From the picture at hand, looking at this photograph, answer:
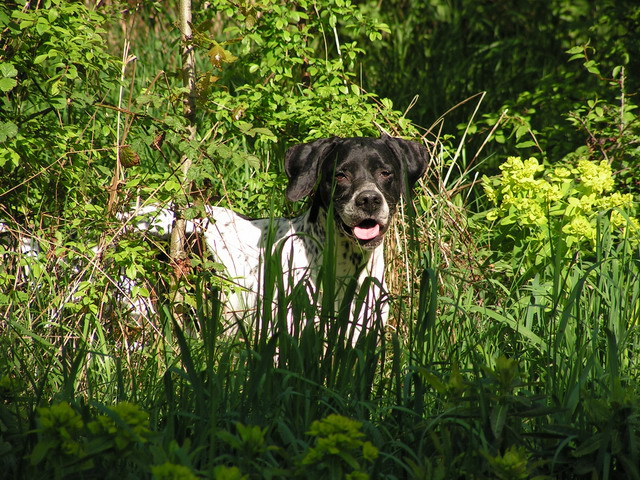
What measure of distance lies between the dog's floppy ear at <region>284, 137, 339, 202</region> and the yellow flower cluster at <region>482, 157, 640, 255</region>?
99cm

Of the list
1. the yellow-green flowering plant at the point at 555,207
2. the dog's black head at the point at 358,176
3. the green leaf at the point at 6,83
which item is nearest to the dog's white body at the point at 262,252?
the dog's black head at the point at 358,176

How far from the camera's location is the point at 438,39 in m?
7.80

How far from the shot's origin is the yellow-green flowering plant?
4461mm

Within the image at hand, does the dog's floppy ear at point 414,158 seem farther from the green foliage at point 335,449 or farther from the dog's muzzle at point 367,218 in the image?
the green foliage at point 335,449

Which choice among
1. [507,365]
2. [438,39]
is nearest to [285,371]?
[507,365]

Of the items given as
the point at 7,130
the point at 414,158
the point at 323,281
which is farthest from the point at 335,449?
the point at 414,158

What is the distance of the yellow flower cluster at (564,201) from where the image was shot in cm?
447

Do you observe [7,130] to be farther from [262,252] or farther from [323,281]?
[323,281]

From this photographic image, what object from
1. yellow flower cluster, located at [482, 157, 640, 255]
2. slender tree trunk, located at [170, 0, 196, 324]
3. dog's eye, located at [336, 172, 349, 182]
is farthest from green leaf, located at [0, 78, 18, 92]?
yellow flower cluster, located at [482, 157, 640, 255]

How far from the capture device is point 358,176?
4.26 meters

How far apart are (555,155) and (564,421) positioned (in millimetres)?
4013

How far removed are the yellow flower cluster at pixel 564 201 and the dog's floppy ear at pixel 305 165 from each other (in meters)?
0.99

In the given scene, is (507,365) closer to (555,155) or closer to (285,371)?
(285,371)

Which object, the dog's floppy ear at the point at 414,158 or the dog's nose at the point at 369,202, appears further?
the dog's floppy ear at the point at 414,158
